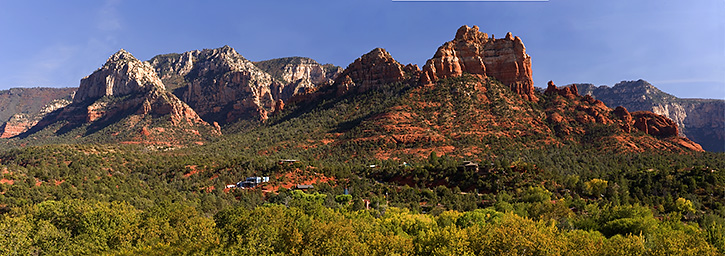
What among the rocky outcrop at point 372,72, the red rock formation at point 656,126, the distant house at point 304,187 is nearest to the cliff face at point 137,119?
the rocky outcrop at point 372,72

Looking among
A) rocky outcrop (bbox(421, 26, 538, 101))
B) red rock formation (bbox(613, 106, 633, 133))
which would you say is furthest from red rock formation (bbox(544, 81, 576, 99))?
red rock formation (bbox(613, 106, 633, 133))

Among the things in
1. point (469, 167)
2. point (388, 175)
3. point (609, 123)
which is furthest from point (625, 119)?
point (388, 175)

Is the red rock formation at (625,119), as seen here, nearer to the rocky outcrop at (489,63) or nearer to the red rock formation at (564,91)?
the red rock formation at (564,91)

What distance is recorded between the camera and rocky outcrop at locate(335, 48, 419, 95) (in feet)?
490

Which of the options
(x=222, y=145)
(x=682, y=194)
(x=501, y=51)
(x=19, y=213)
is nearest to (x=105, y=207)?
(x=19, y=213)

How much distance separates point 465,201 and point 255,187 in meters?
38.9

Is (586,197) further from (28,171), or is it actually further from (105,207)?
(28,171)

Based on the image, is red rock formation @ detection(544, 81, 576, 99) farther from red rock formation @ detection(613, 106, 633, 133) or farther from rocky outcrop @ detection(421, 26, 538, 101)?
red rock formation @ detection(613, 106, 633, 133)

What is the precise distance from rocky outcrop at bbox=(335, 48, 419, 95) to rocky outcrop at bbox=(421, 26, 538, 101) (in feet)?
49.7

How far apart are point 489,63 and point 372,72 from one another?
154 feet

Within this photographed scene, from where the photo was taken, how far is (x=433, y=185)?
70.5 metres

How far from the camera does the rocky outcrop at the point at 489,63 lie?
134 m

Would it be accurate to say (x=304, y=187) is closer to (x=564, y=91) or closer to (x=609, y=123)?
(x=609, y=123)

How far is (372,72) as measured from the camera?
153375mm
